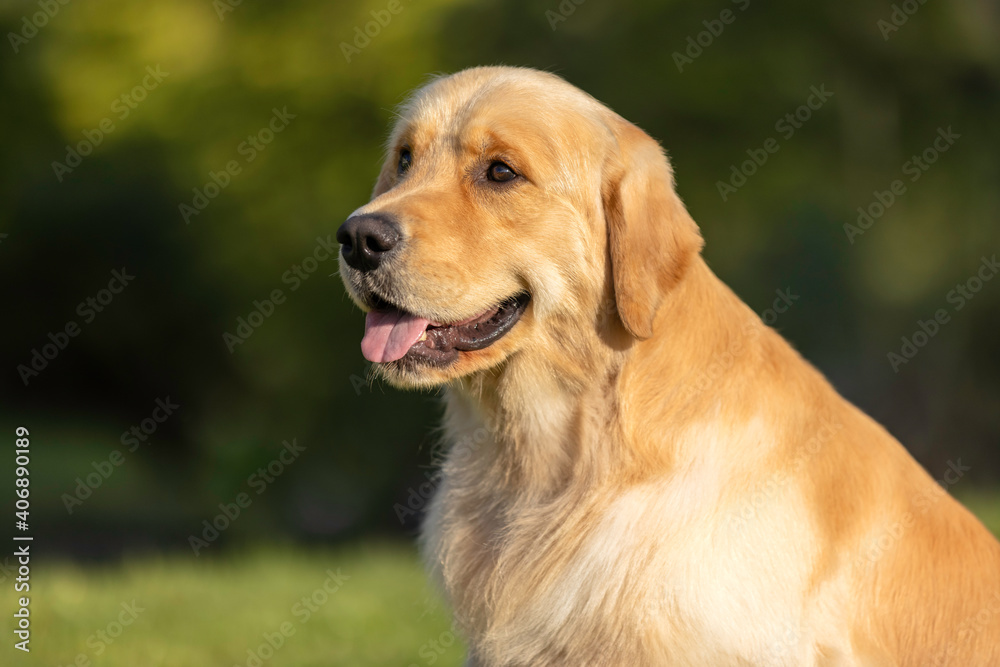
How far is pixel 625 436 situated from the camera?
368cm

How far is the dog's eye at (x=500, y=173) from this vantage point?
12.8 feet

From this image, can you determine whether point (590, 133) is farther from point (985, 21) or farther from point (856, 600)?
point (985, 21)

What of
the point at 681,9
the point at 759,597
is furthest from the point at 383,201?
the point at 681,9

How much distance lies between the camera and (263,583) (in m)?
7.45

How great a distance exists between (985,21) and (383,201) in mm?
13018

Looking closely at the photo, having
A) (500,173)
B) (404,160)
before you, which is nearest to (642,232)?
(500,173)

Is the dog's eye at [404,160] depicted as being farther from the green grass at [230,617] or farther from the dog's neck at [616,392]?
the green grass at [230,617]

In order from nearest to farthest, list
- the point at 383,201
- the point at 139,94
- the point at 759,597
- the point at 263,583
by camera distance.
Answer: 1. the point at 759,597
2. the point at 383,201
3. the point at 263,583
4. the point at 139,94

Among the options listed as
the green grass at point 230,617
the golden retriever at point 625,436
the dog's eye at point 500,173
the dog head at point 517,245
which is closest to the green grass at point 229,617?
the green grass at point 230,617

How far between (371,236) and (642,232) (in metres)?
1.03

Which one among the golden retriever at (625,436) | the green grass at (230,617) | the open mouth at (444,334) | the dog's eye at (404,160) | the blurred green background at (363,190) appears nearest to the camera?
the golden retriever at (625,436)

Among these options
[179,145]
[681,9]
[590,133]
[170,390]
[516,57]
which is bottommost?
[170,390]

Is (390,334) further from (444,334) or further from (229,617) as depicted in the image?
(229,617)

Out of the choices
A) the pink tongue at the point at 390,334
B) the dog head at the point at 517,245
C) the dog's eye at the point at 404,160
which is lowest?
the pink tongue at the point at 390,334
